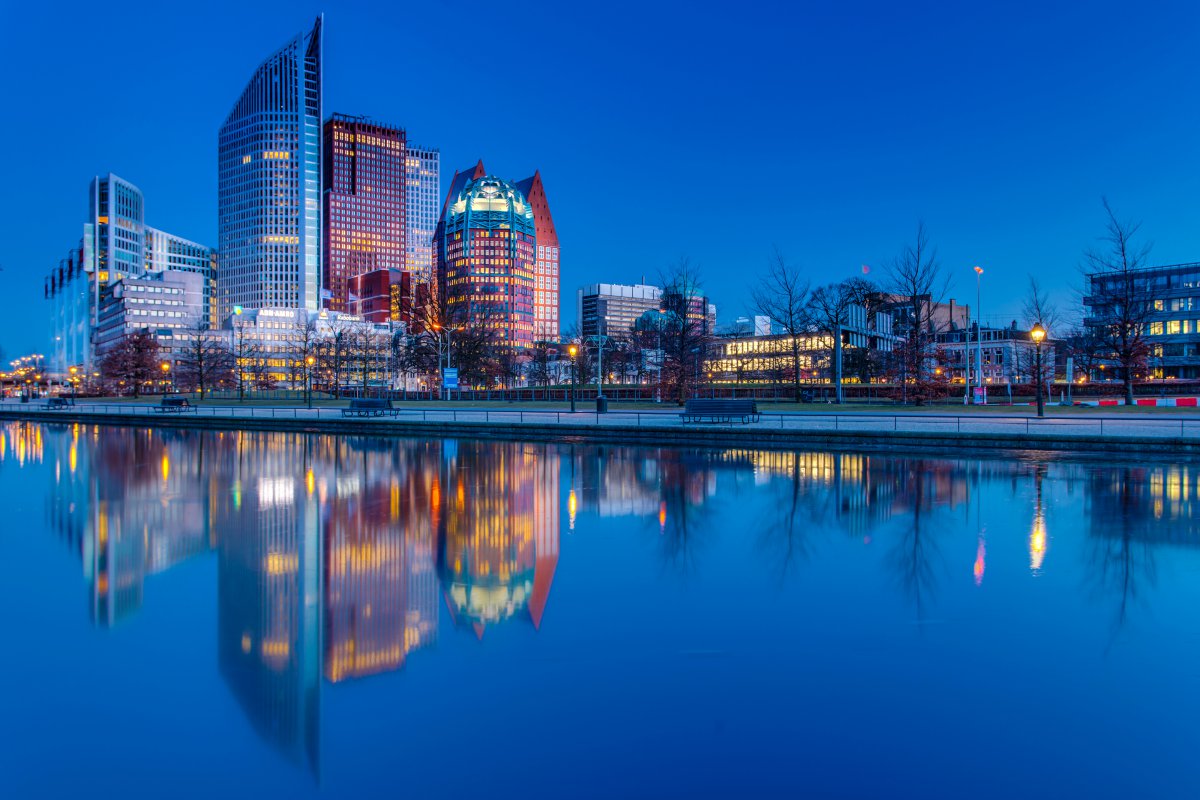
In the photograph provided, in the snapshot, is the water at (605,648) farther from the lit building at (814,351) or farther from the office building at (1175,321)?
the office building at (1175,321)

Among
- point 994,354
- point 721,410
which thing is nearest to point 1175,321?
point 994,354

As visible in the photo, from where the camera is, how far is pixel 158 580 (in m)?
8.73

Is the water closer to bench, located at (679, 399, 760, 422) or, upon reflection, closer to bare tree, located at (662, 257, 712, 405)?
bench, located at (679, 399, 760, 422)

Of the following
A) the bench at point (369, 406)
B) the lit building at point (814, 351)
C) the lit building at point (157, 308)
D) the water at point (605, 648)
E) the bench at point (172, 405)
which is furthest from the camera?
the lit building at point (157, 308)

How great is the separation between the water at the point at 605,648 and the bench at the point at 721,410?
54.7 ft

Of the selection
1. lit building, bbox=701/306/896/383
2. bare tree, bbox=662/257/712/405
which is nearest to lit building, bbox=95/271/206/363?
lit building, bbox=701/306/896/383

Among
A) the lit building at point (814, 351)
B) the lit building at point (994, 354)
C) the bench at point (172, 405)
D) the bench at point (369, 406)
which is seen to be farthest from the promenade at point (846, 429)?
the lit building at point (994, 354)

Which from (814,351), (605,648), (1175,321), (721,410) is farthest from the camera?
(1175,321)

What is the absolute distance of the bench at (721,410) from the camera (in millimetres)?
30164

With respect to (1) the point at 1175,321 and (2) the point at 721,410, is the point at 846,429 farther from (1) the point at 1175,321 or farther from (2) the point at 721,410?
(1) the point at 1175,321

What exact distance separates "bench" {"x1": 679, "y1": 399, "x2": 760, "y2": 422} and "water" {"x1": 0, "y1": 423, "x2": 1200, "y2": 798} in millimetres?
16686

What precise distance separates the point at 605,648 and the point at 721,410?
24.9m

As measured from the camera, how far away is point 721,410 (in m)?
30.8

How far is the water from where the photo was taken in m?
4.59
